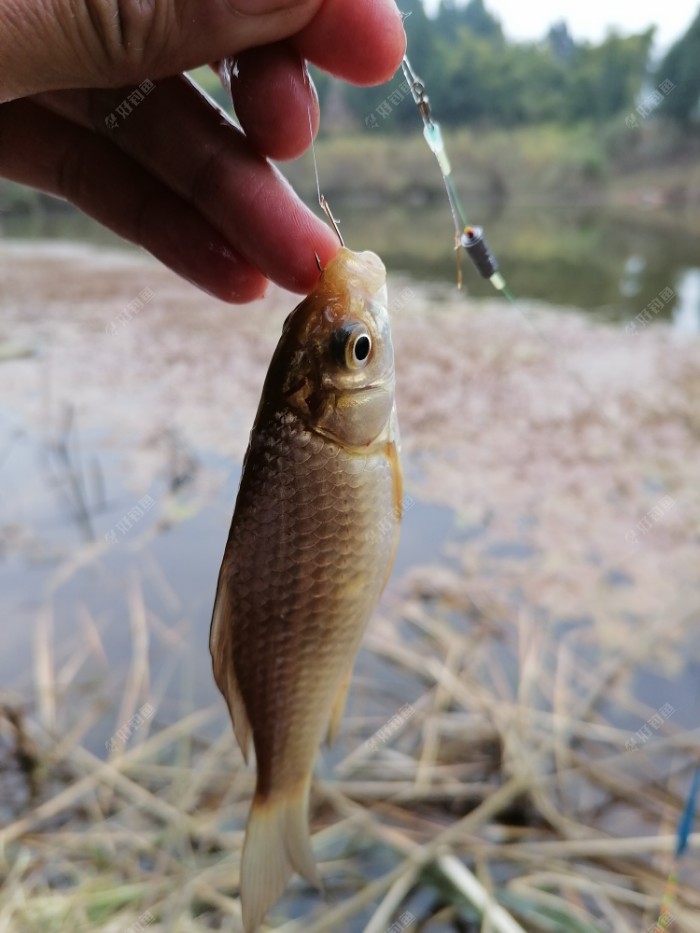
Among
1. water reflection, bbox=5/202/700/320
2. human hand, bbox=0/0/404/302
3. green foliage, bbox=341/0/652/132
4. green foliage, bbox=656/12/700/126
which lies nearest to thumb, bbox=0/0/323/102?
human hand, bbox=0/0/404/302

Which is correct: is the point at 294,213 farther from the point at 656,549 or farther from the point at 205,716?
the point at 656,549

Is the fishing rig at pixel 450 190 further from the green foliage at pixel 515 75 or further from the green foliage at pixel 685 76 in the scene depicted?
the green foliage at pixel 685 76

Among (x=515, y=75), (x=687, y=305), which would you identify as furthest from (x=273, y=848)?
(x=515, y=75)

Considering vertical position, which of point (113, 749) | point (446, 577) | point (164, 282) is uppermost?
point (164, 282)

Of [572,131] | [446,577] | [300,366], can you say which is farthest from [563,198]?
[300,366]

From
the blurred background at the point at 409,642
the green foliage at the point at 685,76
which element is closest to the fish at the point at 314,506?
the blurred background at the point at 409,642
